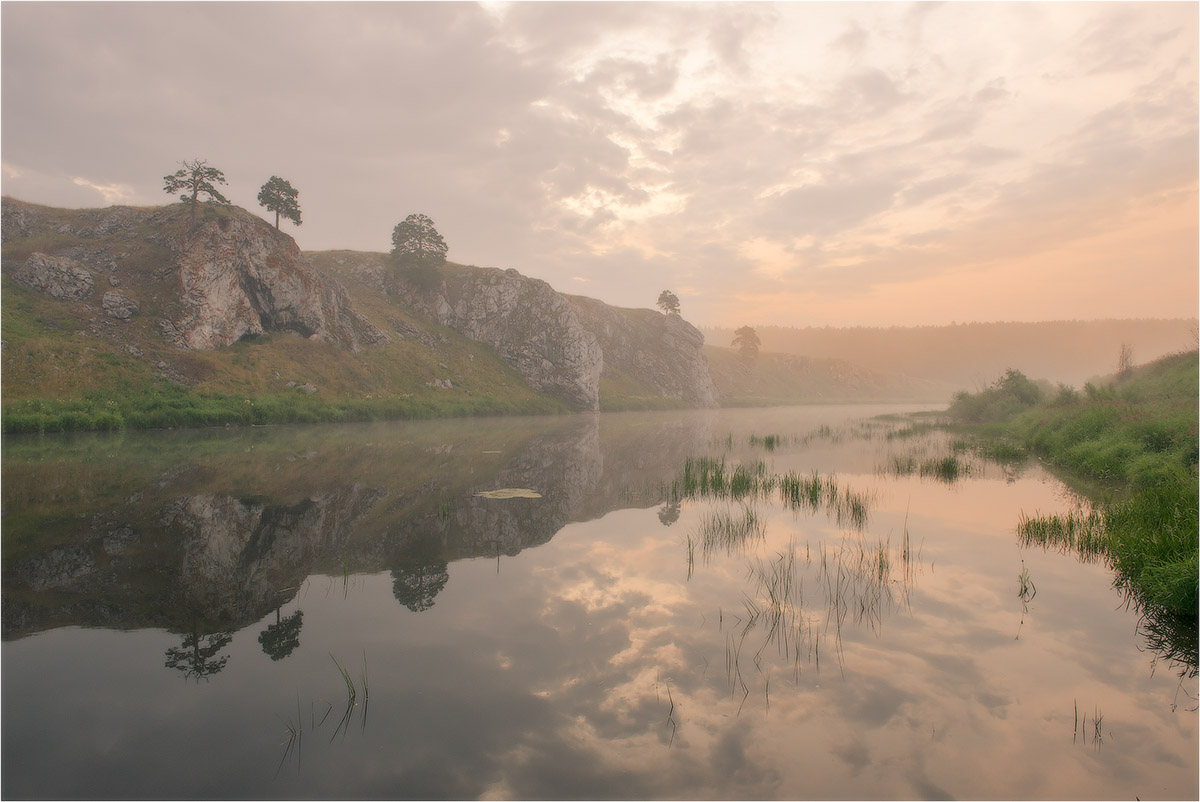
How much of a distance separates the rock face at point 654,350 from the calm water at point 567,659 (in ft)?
353

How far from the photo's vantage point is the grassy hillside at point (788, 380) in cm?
15675

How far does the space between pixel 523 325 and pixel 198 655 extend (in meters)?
87.8

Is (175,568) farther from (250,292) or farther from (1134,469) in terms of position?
(250,292)

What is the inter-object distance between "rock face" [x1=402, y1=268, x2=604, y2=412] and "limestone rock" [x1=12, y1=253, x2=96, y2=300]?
140ft

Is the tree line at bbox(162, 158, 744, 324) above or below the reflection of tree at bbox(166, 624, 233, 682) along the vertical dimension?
above

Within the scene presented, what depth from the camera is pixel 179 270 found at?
5553cm

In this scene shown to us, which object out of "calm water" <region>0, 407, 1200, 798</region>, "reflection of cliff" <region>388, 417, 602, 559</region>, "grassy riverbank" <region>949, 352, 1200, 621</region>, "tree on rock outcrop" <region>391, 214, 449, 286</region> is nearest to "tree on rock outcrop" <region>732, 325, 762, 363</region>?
"tree on rock outcrop" <region>391, 214, 449, 286</region>

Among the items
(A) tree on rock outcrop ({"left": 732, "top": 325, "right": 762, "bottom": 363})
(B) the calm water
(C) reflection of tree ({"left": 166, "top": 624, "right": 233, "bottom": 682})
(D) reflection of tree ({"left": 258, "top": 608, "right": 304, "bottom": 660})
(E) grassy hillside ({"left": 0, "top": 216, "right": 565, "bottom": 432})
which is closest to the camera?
(B) the calm water

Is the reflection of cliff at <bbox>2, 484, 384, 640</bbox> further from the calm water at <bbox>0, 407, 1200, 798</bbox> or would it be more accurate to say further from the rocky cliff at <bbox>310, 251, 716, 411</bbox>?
the rocky cliff at <bbox>310, 251, 716, 411</bbox>

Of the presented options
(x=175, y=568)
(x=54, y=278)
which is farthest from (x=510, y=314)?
(x=175, y=568)

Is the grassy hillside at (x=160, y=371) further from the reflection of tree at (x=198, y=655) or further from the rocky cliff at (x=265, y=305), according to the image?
the reflection of tree at (x=198, y=655)

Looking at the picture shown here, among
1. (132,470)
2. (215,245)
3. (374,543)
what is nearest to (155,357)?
(215,245)

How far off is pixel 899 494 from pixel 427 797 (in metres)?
18.6

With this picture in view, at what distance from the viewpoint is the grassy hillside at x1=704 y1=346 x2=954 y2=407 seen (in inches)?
6171
